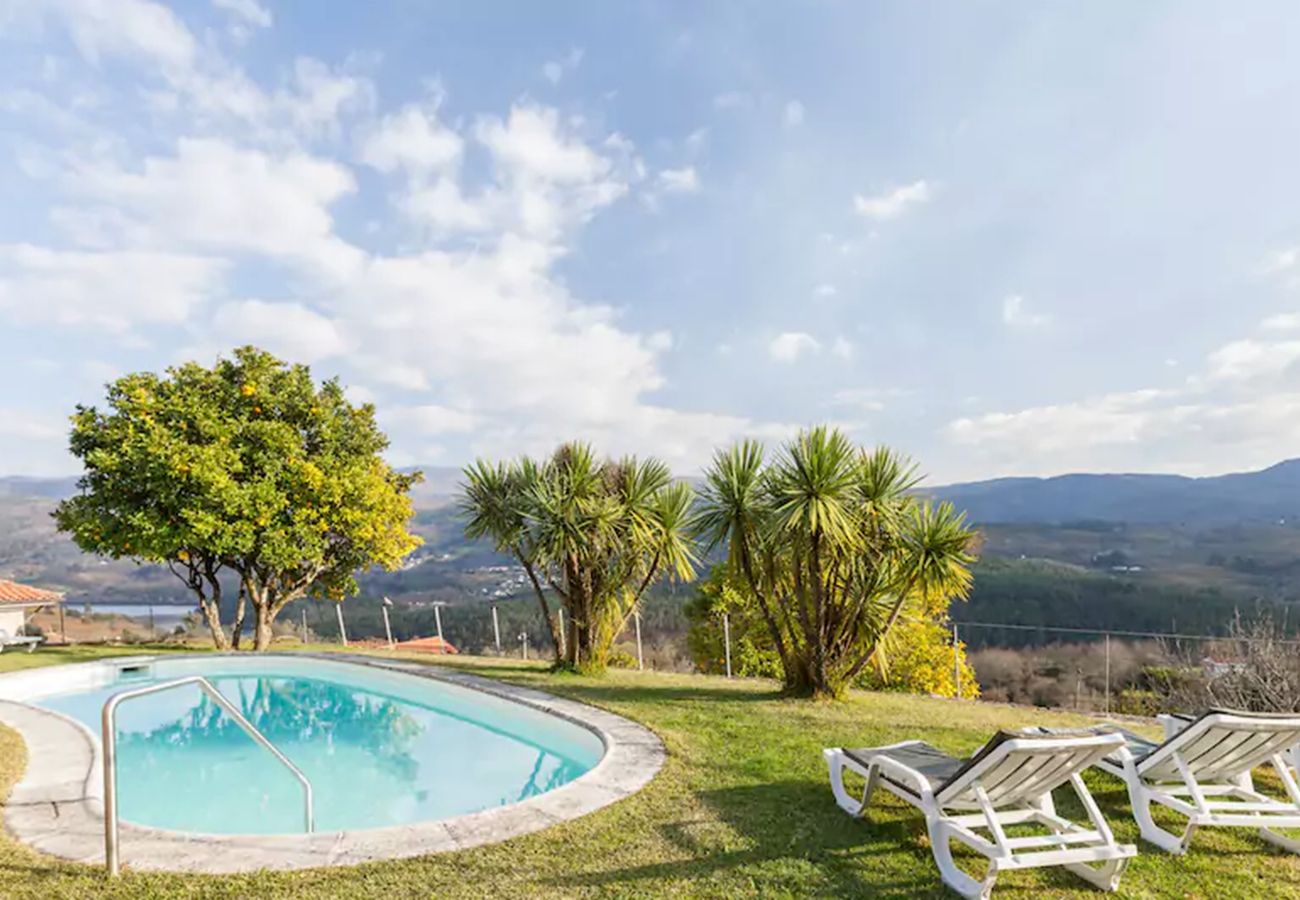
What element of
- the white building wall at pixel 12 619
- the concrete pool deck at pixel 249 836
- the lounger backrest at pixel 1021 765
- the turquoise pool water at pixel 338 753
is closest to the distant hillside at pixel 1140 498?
the turquoise pool water at pixel 338 753

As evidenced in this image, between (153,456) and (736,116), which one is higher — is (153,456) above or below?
below

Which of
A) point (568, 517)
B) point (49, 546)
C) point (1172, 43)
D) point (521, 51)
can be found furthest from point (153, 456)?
point (49, 546)

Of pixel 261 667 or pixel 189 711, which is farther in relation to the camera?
pixel 261 667

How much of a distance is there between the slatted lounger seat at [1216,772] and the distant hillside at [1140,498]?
3210 inches

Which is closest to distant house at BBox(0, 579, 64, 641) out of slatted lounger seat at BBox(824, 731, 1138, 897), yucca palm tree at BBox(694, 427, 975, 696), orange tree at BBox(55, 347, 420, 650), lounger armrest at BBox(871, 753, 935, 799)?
orange tree at BBox(55, 347, 420, 650)

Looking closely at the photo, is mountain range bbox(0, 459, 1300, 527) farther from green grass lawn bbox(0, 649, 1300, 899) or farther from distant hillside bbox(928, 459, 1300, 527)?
green grass lawn bbox(0, 649, 1300, 899)

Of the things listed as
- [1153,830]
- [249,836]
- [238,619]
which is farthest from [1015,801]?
[238,619]

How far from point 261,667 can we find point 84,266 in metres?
10.1

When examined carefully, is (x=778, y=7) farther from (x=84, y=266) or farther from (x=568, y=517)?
(x=84, y=266)

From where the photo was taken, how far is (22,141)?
1247cm

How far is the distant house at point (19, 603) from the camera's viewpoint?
20.2 metres

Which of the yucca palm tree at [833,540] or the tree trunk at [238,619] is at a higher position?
the yucca palm tree at [833,540]

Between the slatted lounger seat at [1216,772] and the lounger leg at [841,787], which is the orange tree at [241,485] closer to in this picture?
the lounger leg at [841,787]

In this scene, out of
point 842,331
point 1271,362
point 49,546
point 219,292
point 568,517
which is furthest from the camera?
point 49,546
